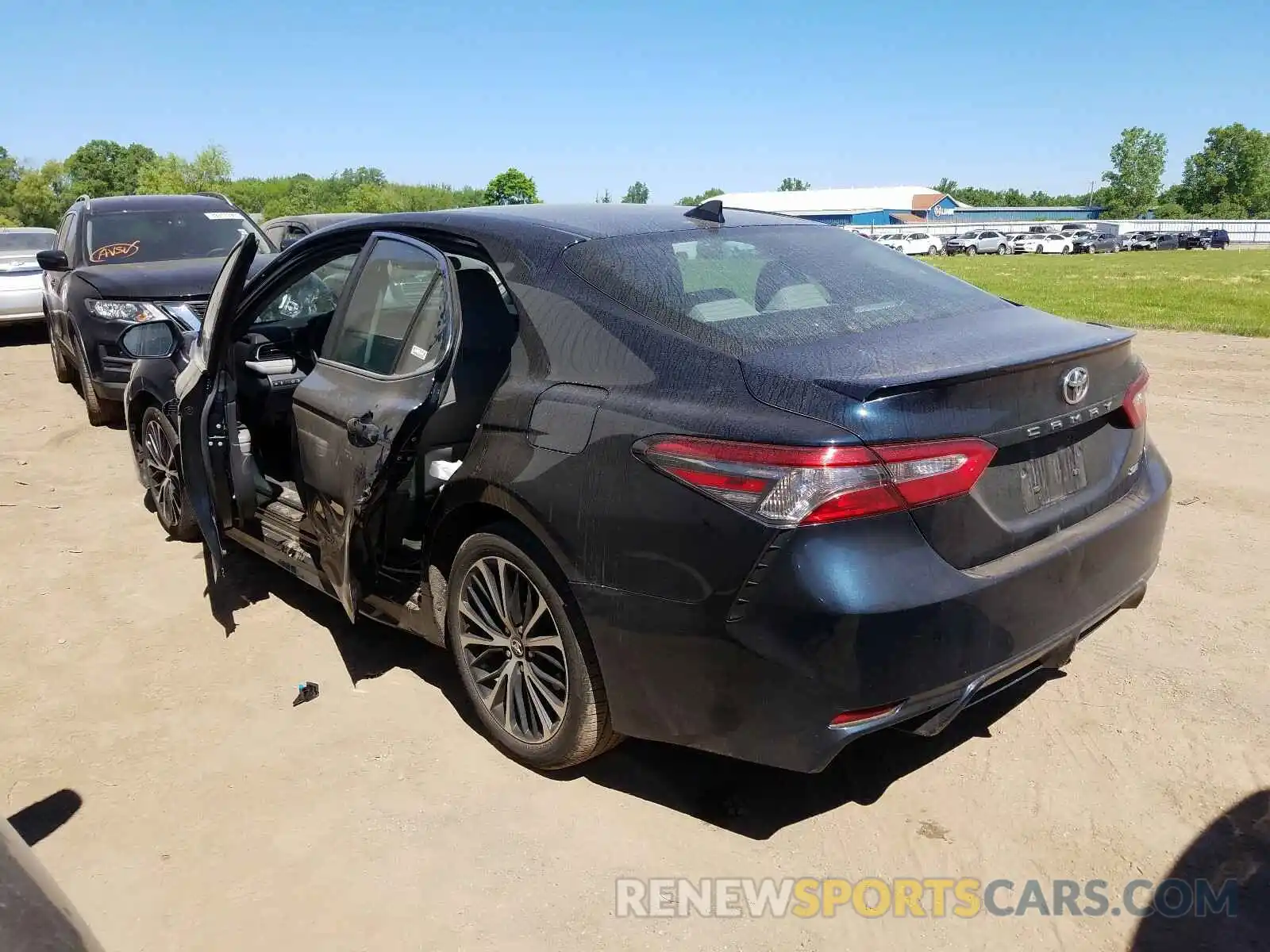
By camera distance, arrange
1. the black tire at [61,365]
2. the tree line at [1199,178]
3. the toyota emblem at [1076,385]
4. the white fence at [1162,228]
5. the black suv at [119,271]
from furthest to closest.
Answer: the tree line at [1199,178], the white fence at [1162,228], the black tire at [61,365], the black suv at [119,271], the toyota emblem at [1076,385]

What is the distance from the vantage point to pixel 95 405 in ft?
27.8

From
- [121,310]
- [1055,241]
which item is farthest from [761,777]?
[1055,241]

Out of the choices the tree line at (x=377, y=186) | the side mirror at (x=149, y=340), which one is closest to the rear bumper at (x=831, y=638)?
the side mirror at (x=149, y=340)

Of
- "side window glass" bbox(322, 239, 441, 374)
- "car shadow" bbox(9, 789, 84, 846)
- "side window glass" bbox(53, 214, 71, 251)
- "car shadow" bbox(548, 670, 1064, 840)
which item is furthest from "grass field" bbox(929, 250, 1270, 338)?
"side window glass" bbox(53, 214, 71, 251)

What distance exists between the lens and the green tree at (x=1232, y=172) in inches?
4567

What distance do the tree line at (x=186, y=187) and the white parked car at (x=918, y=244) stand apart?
2505cm

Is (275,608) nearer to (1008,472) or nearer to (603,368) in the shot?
(603,368)

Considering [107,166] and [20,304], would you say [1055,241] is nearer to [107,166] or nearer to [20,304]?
[20,304]

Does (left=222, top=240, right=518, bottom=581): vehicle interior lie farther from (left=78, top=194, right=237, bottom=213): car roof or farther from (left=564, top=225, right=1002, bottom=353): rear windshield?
(left=78, top=194, right=237, bottom=213): car roof

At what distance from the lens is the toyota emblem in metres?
2.79

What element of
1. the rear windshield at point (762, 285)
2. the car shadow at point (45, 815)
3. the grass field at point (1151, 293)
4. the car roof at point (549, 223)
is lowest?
the car shadow at point (45, 815)

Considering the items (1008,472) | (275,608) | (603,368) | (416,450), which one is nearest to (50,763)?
(275,608)

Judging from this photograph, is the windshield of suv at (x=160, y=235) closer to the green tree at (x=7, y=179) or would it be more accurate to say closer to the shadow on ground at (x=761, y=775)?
the shadow on ground at (x=761, y=775)

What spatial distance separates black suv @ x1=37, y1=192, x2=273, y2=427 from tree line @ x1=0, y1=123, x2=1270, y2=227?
4346 cm
